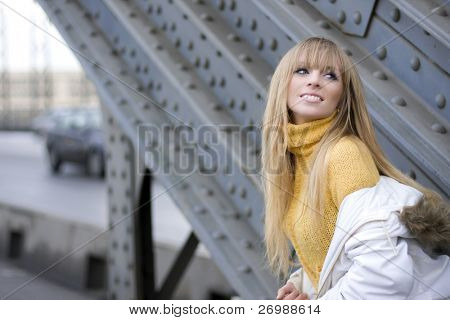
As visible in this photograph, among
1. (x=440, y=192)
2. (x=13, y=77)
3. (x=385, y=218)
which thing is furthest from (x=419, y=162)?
(x=13, y=77)

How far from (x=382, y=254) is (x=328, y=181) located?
0.94 feet

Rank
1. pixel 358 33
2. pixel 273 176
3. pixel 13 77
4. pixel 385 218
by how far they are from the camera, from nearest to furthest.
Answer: pixel 385 218, pixel 273 176, pixel 358 33, pixel 13 77

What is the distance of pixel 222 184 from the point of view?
143 inches

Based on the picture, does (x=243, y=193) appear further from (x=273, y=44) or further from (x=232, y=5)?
(x=232, y=5)

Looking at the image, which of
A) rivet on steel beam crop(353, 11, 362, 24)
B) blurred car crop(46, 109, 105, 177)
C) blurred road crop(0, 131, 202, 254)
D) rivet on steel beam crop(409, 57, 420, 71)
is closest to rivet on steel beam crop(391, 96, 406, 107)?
rivet on steel beam crop(409, 57, 420, 71)

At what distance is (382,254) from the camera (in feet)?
6.27

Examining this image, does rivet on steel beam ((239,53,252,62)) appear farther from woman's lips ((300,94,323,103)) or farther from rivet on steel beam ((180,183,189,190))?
woman's lips ((300,94,323,103))

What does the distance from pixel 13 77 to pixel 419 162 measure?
4647cm

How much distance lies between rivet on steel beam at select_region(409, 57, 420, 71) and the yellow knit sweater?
466 mm

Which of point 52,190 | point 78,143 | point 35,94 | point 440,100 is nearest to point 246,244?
point 440,100

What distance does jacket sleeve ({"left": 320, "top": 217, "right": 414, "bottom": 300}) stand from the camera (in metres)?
1.90

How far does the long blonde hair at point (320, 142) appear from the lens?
7.06ft

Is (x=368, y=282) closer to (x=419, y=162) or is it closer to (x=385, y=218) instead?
(x=385, y=218)

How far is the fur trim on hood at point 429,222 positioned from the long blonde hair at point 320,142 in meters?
0.07
